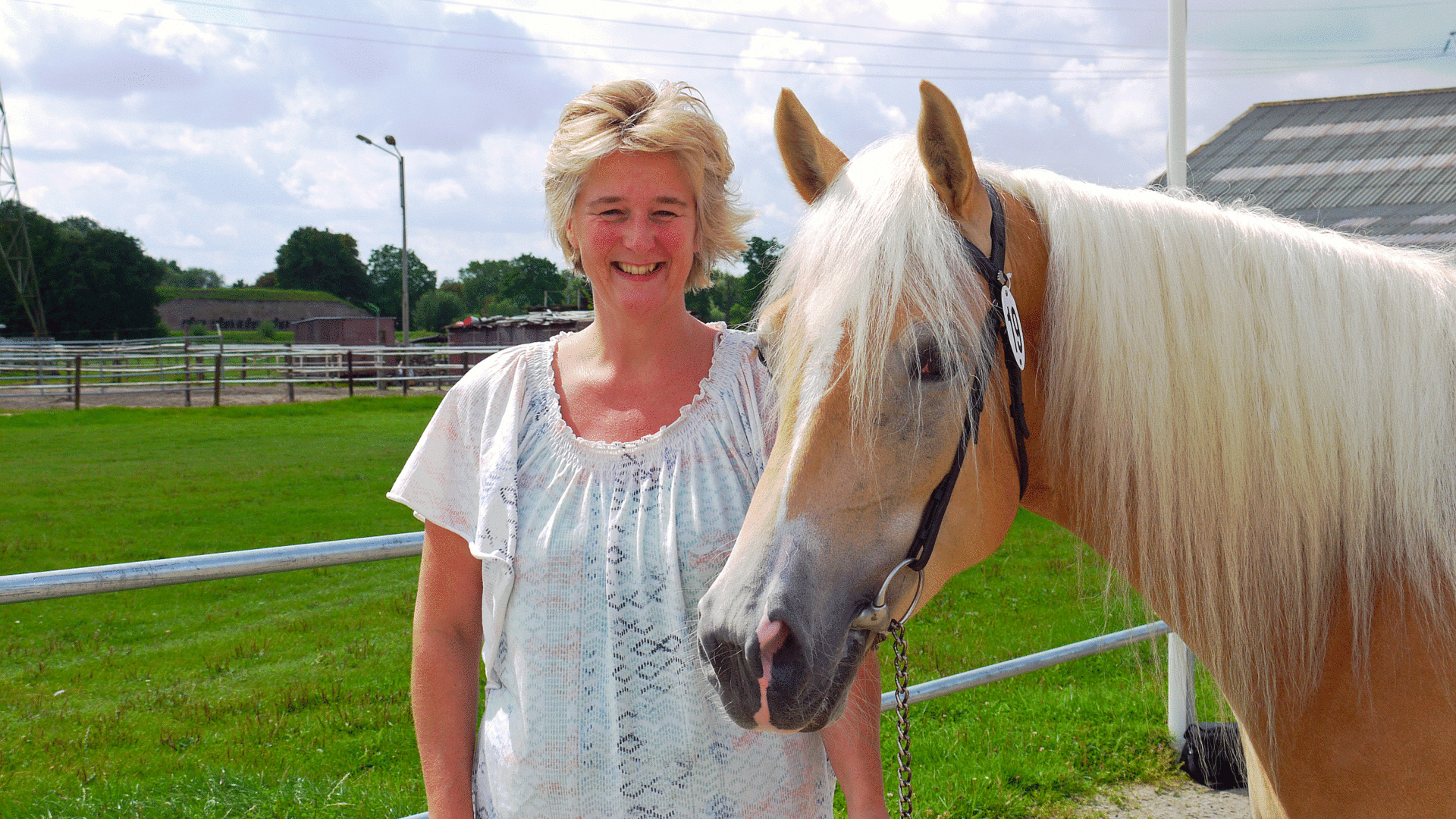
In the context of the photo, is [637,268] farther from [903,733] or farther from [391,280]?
[391,280]

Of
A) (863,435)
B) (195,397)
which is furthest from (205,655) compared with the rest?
(195,397)

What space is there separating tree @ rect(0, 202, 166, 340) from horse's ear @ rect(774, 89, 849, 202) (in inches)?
2101

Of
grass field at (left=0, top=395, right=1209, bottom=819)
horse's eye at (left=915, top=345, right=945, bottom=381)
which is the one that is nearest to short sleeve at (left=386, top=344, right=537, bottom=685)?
horse's eye at (left=915, top=345, right=945, bottom=381)

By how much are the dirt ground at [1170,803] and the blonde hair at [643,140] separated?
9.25 feet

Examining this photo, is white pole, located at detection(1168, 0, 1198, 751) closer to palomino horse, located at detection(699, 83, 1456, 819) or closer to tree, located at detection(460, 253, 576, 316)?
palomino horse, located at detection(699, 83, 1456, 819)

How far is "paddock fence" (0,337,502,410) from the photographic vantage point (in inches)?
758

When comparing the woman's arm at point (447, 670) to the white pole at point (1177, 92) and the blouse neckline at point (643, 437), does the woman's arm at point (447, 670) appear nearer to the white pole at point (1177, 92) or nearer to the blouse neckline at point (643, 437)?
the blouse neckline at point (643, 437)

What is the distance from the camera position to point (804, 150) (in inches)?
60.9

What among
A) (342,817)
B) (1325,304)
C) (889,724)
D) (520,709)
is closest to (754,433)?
(520,709)

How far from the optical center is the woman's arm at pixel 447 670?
154 cm

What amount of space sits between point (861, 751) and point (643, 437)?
0.66 metres

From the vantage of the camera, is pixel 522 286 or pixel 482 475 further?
pixel 522 286

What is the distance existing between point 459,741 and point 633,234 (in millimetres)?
969

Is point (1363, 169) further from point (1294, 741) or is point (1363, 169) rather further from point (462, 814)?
point (462, 814)
